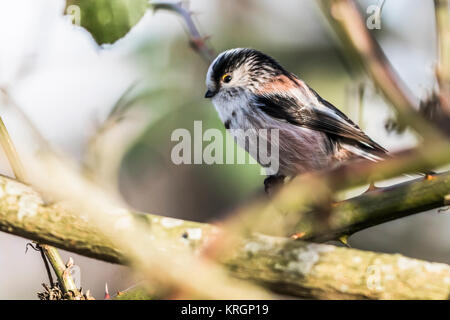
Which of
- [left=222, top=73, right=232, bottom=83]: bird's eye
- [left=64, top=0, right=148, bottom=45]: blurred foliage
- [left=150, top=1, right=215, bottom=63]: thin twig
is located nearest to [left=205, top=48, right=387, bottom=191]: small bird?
[left=222, top=73, right=232, bottom=83]: bird's eye

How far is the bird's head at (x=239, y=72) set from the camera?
6.73 feet

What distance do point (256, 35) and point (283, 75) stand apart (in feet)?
0.62

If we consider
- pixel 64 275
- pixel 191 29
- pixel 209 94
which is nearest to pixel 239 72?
pixel 209 94

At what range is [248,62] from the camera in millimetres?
2113

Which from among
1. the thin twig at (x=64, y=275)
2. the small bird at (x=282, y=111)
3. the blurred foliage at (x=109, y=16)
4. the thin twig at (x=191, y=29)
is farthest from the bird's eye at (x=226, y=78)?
the thin twig at (x=64, y=275)

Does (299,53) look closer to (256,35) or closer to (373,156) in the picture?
(256,35)

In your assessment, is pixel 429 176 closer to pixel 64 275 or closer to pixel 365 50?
pixel 365 50

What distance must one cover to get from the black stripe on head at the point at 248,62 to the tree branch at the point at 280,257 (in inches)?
45.3

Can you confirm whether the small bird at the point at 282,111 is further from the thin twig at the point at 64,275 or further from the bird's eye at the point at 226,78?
the thin twig at the point at 64,275

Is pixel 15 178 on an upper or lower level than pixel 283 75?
lower

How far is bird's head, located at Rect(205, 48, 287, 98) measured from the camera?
2053 mm

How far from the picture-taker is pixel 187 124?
6.10 feet

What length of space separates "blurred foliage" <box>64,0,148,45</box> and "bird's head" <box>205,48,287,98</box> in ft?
3.00
